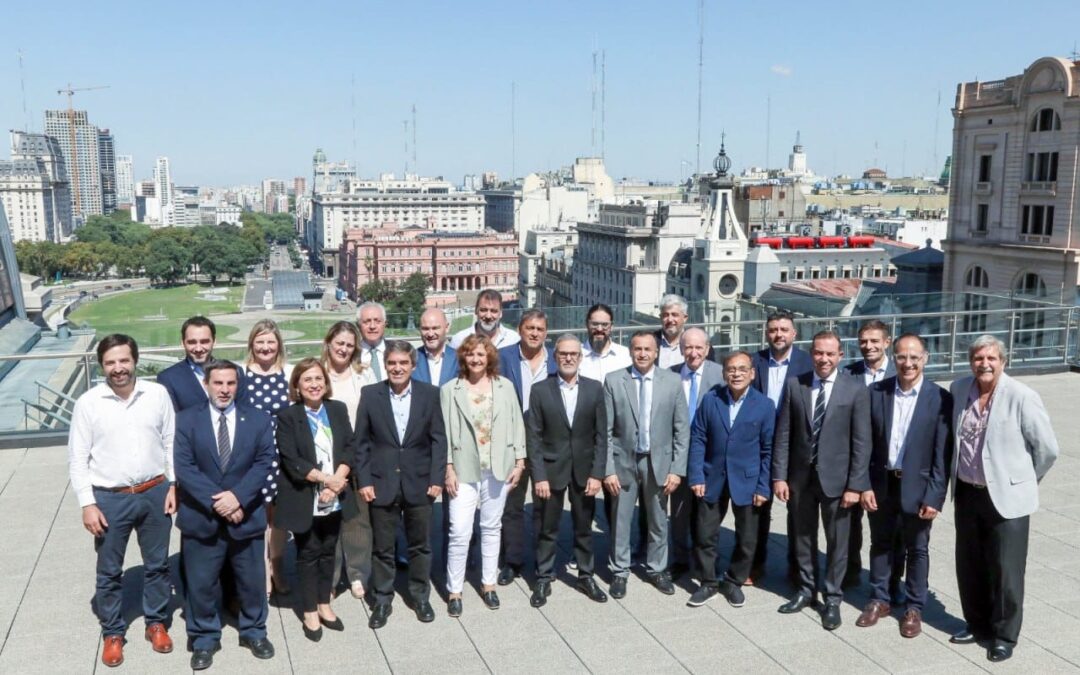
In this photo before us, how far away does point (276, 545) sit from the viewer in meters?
5.19

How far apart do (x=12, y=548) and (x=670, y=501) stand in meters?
4.30

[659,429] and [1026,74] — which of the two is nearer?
[659,429]

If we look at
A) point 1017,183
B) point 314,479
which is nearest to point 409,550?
point 314,479

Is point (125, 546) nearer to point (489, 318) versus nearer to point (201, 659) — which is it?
point (201, 659)

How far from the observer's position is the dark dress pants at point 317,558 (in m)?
4.79

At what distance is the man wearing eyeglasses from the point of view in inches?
224

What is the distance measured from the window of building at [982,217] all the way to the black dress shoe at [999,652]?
3734 cm

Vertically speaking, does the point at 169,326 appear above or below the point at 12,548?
above

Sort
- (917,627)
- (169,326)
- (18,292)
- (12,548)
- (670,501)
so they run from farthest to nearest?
(18,292), (169,326), (12,548), (670,501), (917,627)

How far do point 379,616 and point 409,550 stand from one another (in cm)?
39

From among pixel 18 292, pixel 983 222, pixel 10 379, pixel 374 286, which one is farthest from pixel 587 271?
pixel 10 379

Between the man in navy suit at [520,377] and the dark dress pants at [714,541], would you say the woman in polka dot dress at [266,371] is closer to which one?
the man in navy suit at [520,377]

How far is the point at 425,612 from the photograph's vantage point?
506cm

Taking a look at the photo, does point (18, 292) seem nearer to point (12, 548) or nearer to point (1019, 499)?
point (12, 548)
